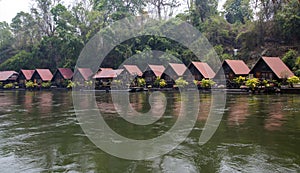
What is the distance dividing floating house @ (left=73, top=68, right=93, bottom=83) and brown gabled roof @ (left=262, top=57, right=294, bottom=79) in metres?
25.9

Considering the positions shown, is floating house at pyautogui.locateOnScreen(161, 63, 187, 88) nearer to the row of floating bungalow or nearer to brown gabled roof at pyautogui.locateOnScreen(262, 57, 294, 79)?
the row of floating bungalow

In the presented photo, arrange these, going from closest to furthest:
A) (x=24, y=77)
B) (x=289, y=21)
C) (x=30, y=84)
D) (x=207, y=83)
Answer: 1. (x=207, y=83)
2. (x=289, y=21)
3. (x=30, y=84)
4. (x=24, y=77)

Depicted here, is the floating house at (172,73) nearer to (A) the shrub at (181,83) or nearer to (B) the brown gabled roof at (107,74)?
(A) the shrub at (181,83)

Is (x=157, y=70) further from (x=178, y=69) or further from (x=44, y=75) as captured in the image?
(x=44, y=75)

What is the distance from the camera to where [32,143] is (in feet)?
29.5

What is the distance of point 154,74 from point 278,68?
632 inches

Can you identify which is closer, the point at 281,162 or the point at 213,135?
the point at 281,162

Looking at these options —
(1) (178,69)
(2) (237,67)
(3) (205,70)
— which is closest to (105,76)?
(1) (178,69)

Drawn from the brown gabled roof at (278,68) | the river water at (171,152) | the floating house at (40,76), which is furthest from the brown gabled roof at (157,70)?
the river water at (171,152)

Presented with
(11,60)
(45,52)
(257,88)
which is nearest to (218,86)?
(257,88)

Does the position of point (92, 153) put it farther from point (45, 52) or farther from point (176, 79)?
point (45, 52)

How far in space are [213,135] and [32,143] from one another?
5.64 meters

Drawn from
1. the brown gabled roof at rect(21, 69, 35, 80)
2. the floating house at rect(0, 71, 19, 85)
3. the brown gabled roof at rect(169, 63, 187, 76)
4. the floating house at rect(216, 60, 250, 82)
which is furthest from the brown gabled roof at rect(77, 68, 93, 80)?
the floating house at rect(216, 60, 250, 82)

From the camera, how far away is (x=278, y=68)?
31.1m
